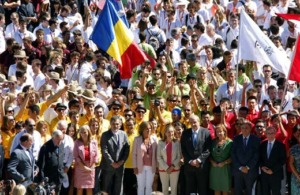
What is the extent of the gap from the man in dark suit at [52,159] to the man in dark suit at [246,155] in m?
3.20

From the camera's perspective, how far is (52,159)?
23.6 meters

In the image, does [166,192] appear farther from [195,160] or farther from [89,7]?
[89,7]

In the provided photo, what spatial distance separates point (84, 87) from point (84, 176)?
3.60 m

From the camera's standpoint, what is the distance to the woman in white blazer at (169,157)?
2441cm

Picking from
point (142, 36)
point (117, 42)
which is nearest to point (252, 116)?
point (117, 42)

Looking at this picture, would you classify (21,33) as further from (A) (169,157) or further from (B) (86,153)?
(A) (169,157)

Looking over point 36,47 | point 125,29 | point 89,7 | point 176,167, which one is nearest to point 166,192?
point 176,167

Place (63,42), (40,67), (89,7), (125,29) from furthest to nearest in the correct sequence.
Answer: (89,7)
(63,42)
(40,67)
(125,29)

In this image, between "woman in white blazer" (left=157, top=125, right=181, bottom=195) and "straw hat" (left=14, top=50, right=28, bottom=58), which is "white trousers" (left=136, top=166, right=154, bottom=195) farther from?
"straw hat" (left=14, top=50, right=28, bottom=58)

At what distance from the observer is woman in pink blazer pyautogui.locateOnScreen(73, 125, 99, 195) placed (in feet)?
78.2

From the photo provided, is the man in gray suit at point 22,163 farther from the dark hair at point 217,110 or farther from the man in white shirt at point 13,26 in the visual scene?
the man in white shirt at point 13,26

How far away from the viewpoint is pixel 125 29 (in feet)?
84.8

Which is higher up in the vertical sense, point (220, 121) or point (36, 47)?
point (36, 47)

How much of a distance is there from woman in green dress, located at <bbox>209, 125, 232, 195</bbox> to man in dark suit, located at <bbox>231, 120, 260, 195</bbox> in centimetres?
20
